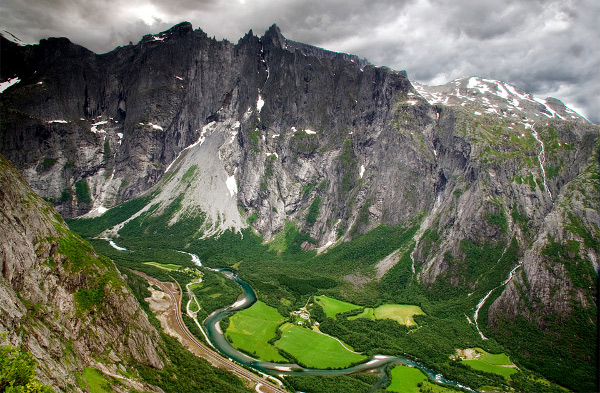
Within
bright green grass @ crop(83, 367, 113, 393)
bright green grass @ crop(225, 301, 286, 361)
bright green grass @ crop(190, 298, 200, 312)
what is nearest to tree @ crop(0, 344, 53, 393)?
bright green grass @ crop(83, 367, 113, 393)

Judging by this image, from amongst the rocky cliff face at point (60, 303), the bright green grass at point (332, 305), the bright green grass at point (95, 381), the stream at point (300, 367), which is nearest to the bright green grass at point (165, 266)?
the stream at point (300, 367)

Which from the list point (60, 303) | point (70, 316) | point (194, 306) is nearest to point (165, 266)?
point (194, 306)

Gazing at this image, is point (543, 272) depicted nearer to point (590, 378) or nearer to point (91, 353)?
point (590, 378)

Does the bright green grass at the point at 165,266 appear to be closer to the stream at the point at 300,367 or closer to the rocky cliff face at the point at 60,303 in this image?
the stream at the point at 300,367

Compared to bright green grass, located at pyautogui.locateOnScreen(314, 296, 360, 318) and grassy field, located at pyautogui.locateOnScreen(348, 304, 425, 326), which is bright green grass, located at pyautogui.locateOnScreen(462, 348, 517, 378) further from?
bright green grass, located at pyautogui.locateOnScreen(314, 296, 360, 318)

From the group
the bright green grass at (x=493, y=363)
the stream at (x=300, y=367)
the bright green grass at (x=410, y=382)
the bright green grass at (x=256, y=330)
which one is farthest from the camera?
the bright green grass at (x=256, y=330)

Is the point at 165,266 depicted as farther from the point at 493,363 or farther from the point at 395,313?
the point at 493,363
